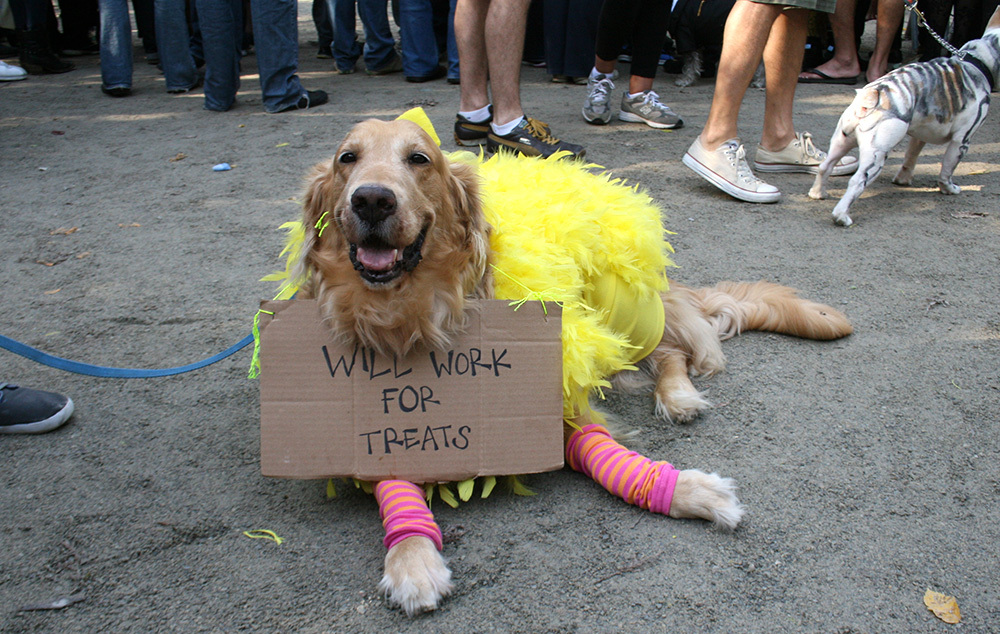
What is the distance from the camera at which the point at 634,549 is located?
5.78 feet

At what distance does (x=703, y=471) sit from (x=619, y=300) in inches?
24.2

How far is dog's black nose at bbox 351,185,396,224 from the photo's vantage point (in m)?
1.77

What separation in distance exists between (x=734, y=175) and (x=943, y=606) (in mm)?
2959

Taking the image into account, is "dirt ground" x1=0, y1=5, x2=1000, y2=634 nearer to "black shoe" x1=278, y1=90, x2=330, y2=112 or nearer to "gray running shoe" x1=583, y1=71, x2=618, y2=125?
"gray running shoe" x1=583, y1=71, x2=618, y2=125

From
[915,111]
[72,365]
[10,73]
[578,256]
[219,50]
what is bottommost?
[10,73]

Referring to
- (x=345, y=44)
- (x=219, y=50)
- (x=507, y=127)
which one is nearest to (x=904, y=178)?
(x=507, y=127)

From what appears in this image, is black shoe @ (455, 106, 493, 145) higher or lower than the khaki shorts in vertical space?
lower

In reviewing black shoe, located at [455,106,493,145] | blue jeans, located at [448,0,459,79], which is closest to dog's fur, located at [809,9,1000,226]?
black shoe, located at [455,106,493,145]

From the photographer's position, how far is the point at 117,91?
6672mm

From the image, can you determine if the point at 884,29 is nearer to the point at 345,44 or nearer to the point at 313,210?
the point at 345,44

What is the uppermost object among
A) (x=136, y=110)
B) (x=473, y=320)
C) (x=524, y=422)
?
(x=473, y=320)

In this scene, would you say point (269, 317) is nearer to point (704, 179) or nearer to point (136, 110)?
point (704, 179)

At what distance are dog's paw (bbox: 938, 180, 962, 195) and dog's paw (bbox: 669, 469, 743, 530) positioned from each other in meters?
3.30

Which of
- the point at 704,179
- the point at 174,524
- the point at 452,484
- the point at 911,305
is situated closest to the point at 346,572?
the point at 452,484
